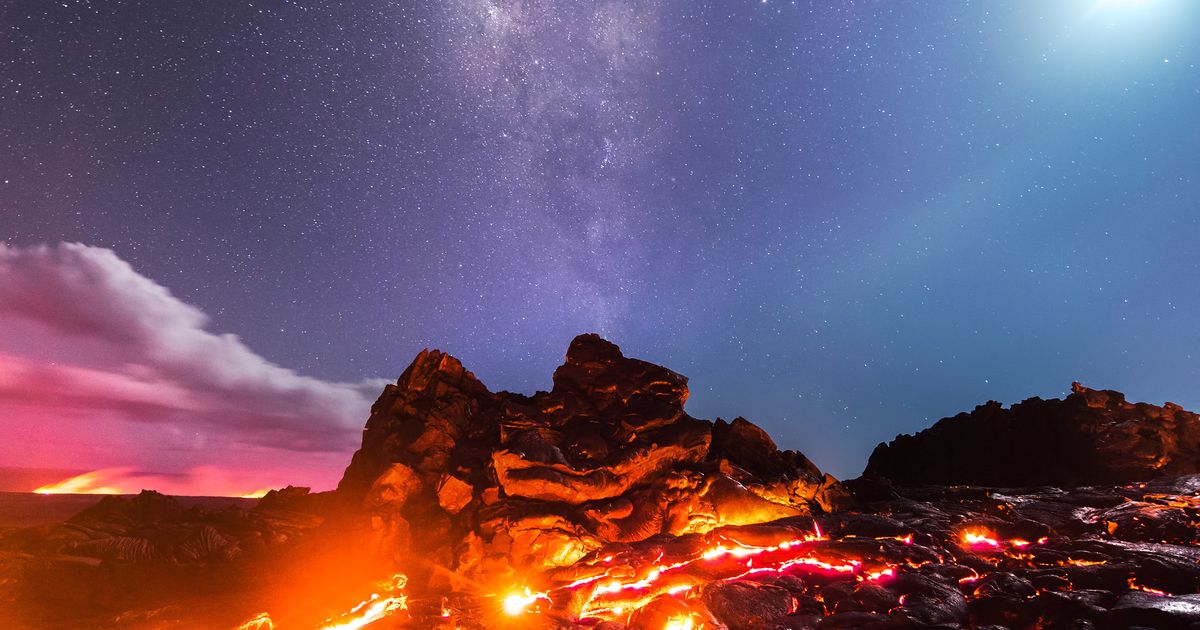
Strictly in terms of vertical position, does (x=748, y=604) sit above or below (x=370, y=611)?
above

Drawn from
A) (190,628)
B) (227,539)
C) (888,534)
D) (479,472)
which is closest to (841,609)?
(888,534)

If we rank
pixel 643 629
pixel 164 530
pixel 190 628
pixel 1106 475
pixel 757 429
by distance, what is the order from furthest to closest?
pixel 1106 475 < pixel 757 429 < pixel 164 530 < pixel 190 628 < pixel 643 629

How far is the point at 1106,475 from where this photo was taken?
3541cm

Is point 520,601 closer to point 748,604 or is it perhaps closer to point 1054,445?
point 748,604

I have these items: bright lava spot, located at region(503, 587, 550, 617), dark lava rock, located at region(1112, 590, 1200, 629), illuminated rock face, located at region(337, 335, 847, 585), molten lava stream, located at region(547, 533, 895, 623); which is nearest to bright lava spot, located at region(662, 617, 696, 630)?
molten lava stream, located at region(547, 533, 895, 623)

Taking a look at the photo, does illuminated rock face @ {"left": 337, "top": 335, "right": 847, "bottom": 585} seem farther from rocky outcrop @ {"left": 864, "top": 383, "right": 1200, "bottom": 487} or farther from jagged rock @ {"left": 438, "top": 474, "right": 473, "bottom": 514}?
rocky outcrop @ {"left": 864, "top": 383, "right": 1200, "bottom": 487}

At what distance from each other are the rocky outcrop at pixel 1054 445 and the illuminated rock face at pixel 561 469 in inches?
1006

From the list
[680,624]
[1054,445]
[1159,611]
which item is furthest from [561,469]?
[1054,445]

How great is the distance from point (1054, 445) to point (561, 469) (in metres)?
45.4

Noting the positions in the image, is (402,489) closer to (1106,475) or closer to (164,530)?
(164,530)

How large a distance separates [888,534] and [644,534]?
11159 mm

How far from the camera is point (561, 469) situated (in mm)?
25531

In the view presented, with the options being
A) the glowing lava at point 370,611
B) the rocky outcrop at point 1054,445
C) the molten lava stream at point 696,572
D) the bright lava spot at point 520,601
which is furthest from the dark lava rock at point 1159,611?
the rocky outcrop at point 1054,445

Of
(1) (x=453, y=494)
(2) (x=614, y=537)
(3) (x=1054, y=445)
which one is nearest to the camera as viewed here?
(2) (x=614, y=537)
